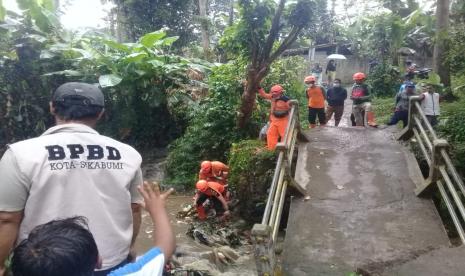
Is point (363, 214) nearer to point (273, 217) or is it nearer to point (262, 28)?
point (273, 217)

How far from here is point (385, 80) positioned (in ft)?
55.0

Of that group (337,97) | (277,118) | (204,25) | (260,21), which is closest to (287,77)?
(337,97)

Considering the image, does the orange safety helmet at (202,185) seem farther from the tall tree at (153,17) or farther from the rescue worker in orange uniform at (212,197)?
the tall tree at (153,17)

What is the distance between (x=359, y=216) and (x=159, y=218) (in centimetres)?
387

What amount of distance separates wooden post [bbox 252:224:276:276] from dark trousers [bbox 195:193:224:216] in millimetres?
3840

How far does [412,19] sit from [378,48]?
4.57m

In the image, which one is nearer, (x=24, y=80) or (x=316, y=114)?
(x=316, y=114)

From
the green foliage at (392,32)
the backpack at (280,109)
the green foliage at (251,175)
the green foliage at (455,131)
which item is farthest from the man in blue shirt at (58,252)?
the green foliage at (392,32)

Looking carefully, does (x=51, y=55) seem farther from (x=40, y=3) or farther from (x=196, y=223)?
(x=196, y=223)

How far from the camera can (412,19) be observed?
13.4 meters

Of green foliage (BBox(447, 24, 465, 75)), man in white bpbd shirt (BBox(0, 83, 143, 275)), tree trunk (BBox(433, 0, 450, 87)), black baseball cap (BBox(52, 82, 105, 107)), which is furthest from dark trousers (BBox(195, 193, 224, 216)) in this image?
green foliage (BBox(447, 24, 465, 75))

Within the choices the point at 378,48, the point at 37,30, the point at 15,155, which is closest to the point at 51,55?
the point at 37,30

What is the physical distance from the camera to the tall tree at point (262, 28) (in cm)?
766

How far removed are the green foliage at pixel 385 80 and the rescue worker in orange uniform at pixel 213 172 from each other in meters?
10.8
